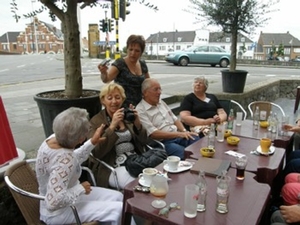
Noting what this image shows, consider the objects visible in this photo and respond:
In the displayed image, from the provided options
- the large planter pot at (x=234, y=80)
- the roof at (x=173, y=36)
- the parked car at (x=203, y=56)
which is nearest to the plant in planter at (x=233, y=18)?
the large planter pot at (x=234, y=80)

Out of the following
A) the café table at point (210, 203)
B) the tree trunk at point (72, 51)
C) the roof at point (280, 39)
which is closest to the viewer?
the café table at point (210, 203)

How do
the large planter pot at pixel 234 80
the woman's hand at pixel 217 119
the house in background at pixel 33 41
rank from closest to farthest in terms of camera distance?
1. the woman's hand at pixel 217 119
2. the large planter pot at pixel 234 80
3. the house in background at pixel 33 41

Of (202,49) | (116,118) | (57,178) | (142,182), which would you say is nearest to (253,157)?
(142,182)

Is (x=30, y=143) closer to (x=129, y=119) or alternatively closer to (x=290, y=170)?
(x=129, y=119)

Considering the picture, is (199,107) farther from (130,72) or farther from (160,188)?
(160,188)

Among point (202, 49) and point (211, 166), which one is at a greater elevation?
point (202, 49)

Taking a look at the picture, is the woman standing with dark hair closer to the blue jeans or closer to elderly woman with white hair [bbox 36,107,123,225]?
the blue jeans

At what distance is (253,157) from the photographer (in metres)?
2.18

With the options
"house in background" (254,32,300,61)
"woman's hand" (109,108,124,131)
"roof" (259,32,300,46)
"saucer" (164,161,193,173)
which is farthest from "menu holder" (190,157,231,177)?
"roof" (259,32,300,46)

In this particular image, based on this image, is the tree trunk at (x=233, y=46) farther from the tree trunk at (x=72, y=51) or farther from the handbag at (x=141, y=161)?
the handbag at (x=141, y=161)

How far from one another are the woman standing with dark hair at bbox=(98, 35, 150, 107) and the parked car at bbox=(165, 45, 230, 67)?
1390 centimetres

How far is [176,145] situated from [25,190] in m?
1.52

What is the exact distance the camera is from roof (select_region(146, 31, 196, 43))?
2179 inches

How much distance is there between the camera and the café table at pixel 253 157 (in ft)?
6.49
